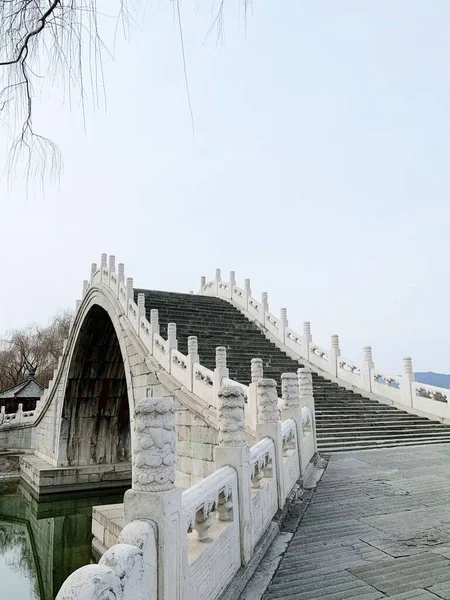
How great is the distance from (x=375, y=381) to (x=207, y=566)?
39.0 ft

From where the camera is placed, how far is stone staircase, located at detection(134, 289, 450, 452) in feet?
34.3

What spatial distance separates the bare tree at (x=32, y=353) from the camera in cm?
4216

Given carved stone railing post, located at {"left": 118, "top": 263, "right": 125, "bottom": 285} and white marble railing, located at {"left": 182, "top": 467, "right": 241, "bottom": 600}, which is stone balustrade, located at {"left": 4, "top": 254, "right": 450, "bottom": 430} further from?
white marble railing, located at {"left": 182, "top": 467, "right": 241, "bottom": 600}

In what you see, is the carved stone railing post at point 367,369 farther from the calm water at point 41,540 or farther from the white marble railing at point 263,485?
the white marble railing at point 263,485

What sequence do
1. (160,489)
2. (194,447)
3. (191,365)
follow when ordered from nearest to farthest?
(160,489) → (194,447) → (191,365)

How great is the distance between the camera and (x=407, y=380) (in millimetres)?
12969

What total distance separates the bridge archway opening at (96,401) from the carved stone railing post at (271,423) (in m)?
16.1

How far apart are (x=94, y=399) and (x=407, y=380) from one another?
1473cm

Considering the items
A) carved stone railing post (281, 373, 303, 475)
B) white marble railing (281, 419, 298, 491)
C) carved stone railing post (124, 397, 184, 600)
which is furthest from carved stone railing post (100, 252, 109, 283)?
carved stone railing post (124, 397, 184, 600)

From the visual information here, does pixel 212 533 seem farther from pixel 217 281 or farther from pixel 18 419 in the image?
pixel 18 419

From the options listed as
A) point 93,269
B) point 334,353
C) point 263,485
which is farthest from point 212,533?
point 93,269

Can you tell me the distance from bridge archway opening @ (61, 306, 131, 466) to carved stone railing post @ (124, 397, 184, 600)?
18.4 m

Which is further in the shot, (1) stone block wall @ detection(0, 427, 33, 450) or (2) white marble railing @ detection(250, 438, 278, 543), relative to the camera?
(1) stone block wall @ detection(0, 427, 33, 450)

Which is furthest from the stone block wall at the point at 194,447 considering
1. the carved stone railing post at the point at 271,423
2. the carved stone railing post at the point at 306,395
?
the carved stone railing post at the point at 271,423
